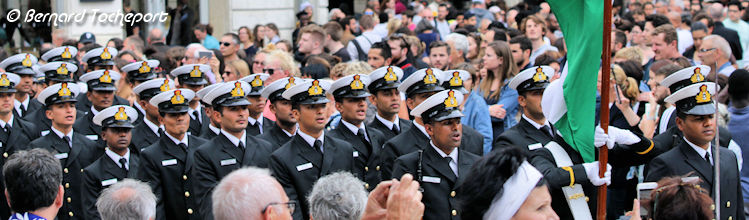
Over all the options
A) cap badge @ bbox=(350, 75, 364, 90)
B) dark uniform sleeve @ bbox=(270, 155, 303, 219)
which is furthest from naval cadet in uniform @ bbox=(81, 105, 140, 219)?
cap badge @ bbox=(350, 75, 364, 90)

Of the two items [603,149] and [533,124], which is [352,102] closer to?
[533,124]

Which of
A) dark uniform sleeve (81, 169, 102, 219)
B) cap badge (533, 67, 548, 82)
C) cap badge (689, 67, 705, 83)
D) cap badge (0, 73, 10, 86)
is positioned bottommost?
dark uniform sleeve (81, 169, 102, 219)

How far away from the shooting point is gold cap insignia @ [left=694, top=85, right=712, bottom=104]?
20.9ft

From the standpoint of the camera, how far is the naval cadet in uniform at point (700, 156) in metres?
6.32

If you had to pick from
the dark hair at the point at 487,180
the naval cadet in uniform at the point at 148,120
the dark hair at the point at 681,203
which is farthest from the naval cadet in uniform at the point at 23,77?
the dark hair at the point at 487,180

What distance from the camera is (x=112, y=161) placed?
310 inches

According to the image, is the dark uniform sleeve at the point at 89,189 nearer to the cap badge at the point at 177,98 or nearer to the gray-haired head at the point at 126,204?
the cap badge at the point at 177,98

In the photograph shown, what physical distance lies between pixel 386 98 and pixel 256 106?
133cm

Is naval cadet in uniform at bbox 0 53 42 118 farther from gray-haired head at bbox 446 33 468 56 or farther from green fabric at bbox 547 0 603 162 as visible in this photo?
green fabric at bbox 547 0 603 162

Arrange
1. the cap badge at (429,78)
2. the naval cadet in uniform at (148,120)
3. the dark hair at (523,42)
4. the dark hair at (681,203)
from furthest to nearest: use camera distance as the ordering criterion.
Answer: the dark hair at (523,42) < the naval cadet in uniform at (148,120) < the cap badge at (429,78) < the dark hair at (681,203)

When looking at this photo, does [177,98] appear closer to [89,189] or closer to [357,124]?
[89,189]

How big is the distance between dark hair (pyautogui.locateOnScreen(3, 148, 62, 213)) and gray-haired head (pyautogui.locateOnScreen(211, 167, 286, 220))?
182 cm

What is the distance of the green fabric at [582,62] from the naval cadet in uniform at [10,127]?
5810mm

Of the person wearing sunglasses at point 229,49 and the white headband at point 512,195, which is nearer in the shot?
the white headband at point 512,195
